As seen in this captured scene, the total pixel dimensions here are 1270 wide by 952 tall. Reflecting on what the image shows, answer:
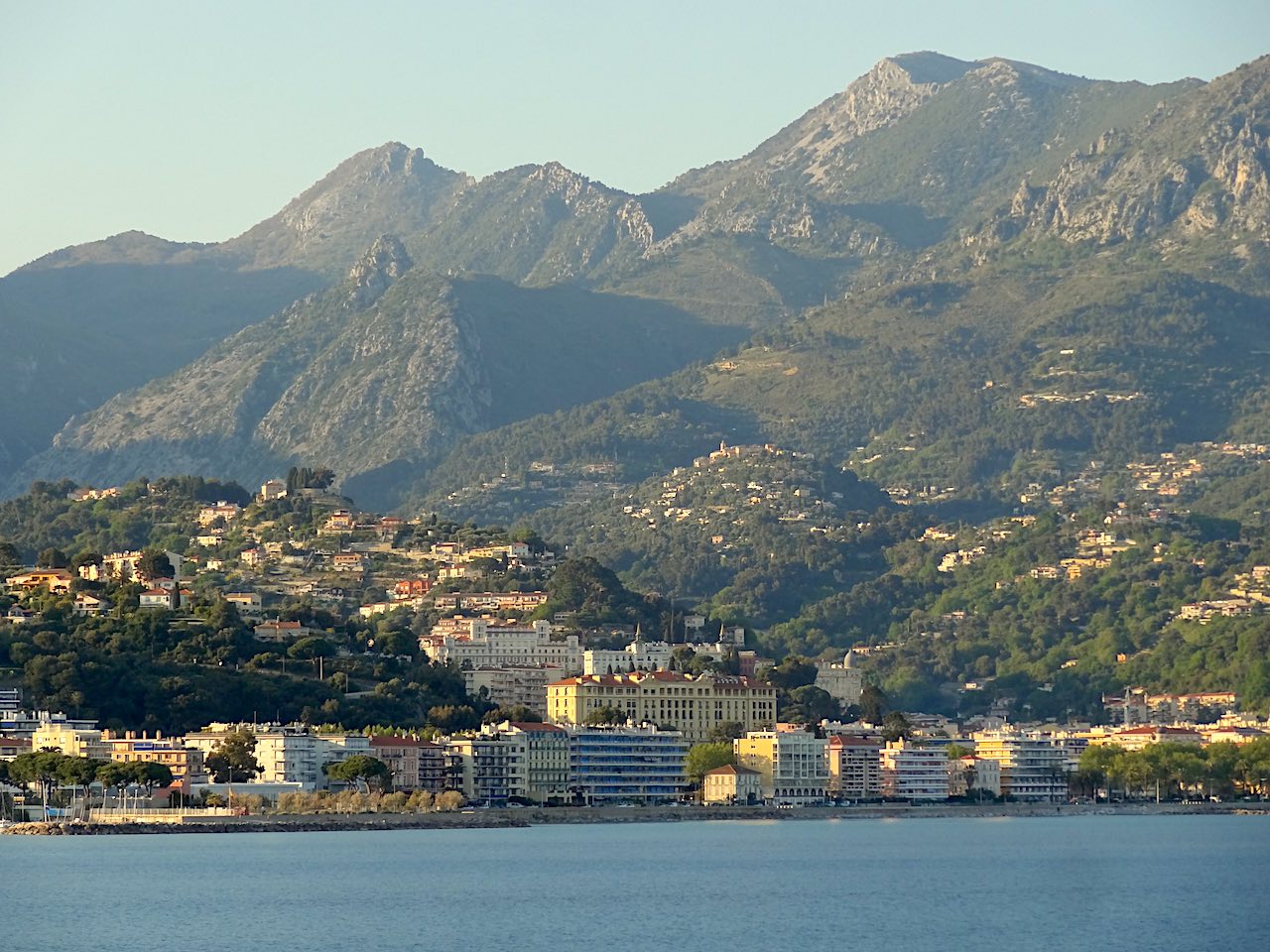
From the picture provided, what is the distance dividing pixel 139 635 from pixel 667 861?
56.7 meters

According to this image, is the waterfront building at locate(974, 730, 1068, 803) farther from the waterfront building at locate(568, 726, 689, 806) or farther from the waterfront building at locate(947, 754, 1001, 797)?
the waterfront building at locate(568, 726, 689, 806)

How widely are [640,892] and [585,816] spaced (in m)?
53.9

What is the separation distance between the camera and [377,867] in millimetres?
128875

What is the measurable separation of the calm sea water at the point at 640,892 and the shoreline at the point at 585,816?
3.47ft

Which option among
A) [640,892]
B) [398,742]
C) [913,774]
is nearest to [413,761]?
[398,742]

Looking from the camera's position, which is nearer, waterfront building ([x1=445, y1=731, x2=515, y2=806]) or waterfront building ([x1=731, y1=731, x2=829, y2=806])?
waterfront building ([x1=445, y1=731, x2=515, y2=806])

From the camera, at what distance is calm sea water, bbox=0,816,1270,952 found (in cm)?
10162

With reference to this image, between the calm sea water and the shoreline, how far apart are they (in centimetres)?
106

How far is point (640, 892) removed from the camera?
117438 mm

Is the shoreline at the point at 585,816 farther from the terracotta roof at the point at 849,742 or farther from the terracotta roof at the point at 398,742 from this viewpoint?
the terracotta roof at the point at 849,742

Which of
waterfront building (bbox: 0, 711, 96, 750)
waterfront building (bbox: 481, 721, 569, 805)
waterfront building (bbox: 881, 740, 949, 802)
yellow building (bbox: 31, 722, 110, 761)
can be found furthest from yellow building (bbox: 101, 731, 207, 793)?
waterfront building (bbox: 881, 740, 949, 802)

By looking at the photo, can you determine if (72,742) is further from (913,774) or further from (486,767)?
(913,774)

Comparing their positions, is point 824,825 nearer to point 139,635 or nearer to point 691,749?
point 691,749

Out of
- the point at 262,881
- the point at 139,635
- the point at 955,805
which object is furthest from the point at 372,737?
the point at 262,881
